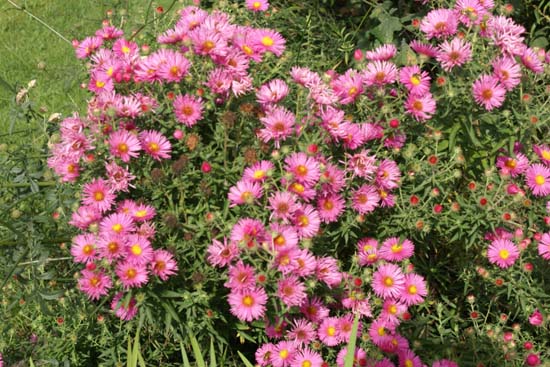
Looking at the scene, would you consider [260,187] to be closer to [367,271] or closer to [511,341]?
[367,271]

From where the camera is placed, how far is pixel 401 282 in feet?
7.85

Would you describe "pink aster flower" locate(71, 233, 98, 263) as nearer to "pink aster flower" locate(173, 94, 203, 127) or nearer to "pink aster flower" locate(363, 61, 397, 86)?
"pink aster flower" locate(173, 94, 203, 127)

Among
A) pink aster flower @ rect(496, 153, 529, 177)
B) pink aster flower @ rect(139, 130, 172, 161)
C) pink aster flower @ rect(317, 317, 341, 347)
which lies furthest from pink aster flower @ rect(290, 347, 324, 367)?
pink aster flower @ rect(496, 153, 529, 177)

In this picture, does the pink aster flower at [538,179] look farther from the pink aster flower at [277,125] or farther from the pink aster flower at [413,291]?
the pink aster flower at [277,125]

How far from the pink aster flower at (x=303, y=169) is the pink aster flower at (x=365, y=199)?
0.24m

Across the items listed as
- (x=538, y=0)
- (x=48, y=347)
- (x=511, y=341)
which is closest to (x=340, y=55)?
(x=538, y=0)

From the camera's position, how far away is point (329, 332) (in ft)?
7.75

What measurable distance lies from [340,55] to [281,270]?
196 centimetres

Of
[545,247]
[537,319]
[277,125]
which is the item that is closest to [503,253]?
[545,247]

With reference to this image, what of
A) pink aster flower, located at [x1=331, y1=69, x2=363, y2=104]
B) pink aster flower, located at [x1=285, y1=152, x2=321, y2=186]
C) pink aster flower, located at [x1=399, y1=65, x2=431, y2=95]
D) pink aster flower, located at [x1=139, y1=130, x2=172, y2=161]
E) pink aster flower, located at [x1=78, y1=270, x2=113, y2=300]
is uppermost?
pink aster flower, located at [x1=399, y1=65, x2=431, y2=95]

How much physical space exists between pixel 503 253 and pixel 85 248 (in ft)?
4.54

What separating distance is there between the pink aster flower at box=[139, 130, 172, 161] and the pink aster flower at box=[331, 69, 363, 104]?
0.64 meters

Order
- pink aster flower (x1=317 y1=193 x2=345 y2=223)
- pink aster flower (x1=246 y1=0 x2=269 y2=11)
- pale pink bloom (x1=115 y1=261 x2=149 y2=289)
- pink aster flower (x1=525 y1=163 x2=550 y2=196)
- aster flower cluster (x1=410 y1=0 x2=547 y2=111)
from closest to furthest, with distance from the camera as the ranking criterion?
pale pink bloom (x1=115 y1=261 x2=149 y2=289)
pink aster flower (x1=317 y1=193 x2=345 y2=223)
aster flower cluster (x1=410 y1=0 x2=547 y2=111)
pink aster flower (x1=525 y1=163 x2=550 y2=196)
pink aster flower (x1=246 y1=0 x2=269 y2=11)

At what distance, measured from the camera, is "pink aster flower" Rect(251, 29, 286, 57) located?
2402mm
